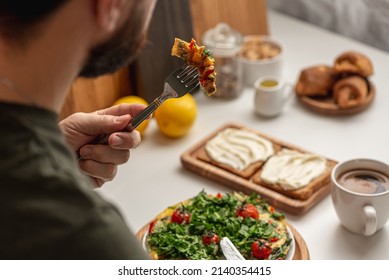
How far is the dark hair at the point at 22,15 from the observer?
737 mm

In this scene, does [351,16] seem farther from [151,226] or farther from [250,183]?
[151,226]

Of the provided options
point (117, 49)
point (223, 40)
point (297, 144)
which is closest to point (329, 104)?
point (297, 144)

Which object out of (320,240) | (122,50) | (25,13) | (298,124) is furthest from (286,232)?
(25,13)

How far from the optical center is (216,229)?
130 cm

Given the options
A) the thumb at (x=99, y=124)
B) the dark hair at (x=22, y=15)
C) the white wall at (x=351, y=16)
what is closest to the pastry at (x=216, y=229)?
the thumb at (x=99, y=124)

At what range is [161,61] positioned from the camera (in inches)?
69.6

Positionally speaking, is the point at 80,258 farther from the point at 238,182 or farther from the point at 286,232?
the point at 238,182

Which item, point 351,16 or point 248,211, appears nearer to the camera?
point 248,211

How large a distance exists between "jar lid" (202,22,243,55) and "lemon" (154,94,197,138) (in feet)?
0.62

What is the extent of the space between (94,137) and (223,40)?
2.22 feet

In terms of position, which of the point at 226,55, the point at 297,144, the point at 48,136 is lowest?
the point at 297,144

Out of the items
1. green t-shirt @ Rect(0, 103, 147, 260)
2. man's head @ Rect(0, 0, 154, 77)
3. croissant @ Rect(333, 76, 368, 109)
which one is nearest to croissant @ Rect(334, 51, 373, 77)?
croissant @ Rect(333, 76, 368, 109)

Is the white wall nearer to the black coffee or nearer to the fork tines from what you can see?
the black coffee

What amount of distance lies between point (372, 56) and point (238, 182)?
2.21 ft
